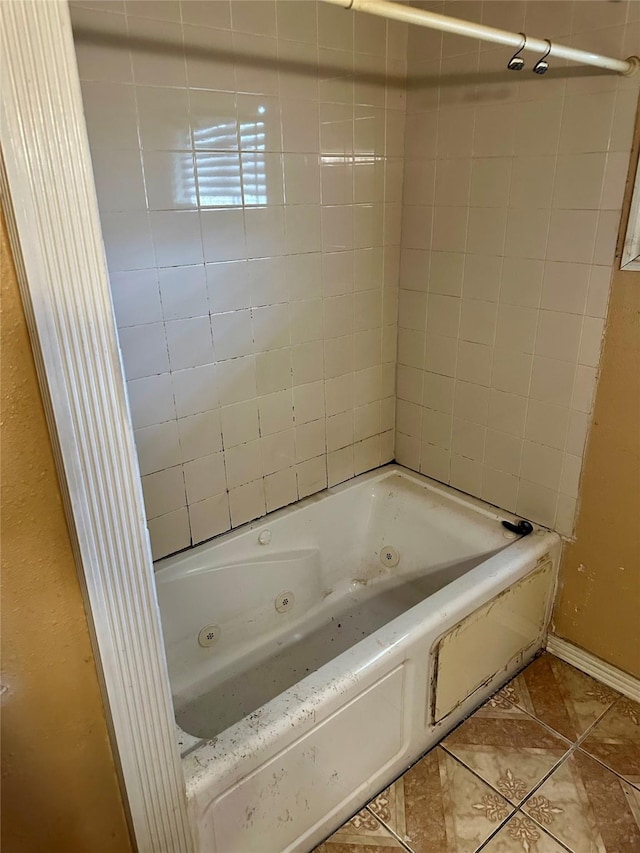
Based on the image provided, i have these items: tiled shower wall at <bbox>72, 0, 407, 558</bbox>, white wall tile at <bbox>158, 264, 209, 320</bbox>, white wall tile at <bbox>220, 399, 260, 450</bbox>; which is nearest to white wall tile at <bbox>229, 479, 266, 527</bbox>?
tiled shower wall at <bbox>72, 0, 407, 558</bbox>

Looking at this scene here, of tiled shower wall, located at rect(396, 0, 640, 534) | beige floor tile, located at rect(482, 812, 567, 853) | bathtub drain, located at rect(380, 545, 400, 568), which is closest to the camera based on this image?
beige floor tile, located at rect(482, 812, 567, 853)

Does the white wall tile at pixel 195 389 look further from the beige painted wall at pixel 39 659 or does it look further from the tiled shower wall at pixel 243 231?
the beige painted wall at pixel 39 659

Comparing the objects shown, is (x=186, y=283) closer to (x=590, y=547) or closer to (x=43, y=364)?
(x=43, y=364)

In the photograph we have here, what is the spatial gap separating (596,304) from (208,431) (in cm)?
120

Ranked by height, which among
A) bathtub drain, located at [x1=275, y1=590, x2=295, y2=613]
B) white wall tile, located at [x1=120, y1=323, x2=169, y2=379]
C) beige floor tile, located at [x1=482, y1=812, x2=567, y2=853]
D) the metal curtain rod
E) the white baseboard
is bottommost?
beige floor tile, located at [x1=482, y1=812, x2=567, y2=853]

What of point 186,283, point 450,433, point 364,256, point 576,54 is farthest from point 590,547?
point 186,283

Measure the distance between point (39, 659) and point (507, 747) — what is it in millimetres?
1461

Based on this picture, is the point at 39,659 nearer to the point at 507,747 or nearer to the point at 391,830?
the point at 391,830

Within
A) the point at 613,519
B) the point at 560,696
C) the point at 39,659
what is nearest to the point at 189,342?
the point at 39,659

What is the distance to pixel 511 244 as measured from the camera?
181cm

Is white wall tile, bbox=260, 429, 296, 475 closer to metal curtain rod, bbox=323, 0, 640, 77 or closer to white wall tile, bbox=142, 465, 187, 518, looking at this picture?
white wall tile, bbox=142, 465, 187, 518

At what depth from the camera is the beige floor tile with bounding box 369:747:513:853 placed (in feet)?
4.90

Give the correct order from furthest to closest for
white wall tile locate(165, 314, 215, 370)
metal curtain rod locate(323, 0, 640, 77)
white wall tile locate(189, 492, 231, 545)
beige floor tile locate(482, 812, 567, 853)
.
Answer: white wall tile locate(189, 492, 231, 545)
white wall tile locate(165, 314, 215, 370)
beige floor tile locate(482, 812, 567, 853)
metal curtain rod locate(323, 0, 640, 77)

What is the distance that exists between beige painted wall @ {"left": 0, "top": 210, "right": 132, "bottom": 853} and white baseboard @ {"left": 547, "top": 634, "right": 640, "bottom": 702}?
1570mm
